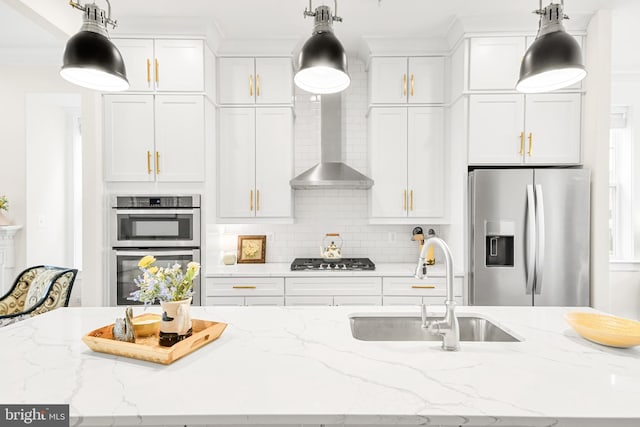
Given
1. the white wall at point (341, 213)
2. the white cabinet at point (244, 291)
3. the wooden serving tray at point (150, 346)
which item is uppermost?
the white wall at point (341, 213)

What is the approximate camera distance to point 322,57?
4.77ft

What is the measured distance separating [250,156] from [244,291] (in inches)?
46.9

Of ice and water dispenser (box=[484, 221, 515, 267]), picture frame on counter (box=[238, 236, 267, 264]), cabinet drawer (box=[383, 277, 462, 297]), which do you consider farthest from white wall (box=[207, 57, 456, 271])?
ice and water dispenser (box=[484, 221, 515, 267])

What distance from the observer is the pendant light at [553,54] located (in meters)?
1.41

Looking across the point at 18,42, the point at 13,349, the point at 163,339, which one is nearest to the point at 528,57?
the point at 163,339

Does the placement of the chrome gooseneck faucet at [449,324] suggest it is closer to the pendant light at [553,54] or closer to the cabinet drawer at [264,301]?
the pendant light at [553,54]

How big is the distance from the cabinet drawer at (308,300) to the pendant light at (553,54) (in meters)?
2.07

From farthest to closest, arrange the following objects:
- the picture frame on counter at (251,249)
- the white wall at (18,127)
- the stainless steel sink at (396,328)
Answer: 1. the white wall at (18,127)
2. the picture frame on counter at (251,249)
3. the stainless steel sink at (396,328)

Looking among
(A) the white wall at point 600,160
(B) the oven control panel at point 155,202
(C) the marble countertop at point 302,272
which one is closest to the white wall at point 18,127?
(B) the oven control panel at point 155,202

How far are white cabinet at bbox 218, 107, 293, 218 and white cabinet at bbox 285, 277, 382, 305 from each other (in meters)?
0.72

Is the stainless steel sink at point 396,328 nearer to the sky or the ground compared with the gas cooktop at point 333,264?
nearer to the ground

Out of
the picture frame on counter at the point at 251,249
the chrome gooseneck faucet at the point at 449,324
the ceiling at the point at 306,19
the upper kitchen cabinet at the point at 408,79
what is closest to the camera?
the chrome gooseneck faucet at the point at 449,324

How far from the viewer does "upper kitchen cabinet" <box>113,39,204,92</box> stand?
2.95 meters

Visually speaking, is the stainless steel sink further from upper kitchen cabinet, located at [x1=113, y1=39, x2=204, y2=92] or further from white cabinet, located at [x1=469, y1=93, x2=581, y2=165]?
upper kitchen cabinet, located at [x1=113, y1=39, x2=204, y2=92]
